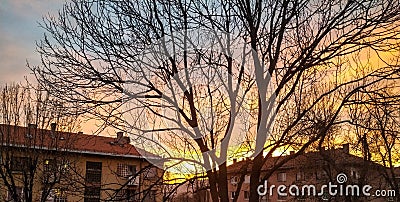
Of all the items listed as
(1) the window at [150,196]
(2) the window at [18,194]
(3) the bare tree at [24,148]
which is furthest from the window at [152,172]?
(2) the window at [18,194]

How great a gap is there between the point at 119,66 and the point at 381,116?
1681 millimetres

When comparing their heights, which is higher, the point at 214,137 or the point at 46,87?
the point at 46,87

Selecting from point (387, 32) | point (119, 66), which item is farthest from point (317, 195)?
point (119, 66)

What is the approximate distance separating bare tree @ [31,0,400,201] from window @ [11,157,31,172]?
6.22 meters

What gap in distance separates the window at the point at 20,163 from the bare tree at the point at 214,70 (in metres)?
6.22

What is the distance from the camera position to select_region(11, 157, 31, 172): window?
326 inches

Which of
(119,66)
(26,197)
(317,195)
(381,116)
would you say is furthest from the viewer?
(26,197)

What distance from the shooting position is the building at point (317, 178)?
2568 mm

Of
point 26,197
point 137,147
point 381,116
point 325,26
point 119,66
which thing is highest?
point 325,26

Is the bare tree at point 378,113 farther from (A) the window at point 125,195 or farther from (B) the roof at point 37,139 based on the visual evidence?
(B) the roof at point 37,139

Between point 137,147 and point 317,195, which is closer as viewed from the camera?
point 137,147

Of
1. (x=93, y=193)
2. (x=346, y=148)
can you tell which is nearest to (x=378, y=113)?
(x=93, y=193)

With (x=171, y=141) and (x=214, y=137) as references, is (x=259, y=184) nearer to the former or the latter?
(x=214, y=137)

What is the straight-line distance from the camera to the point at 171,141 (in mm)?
2654
